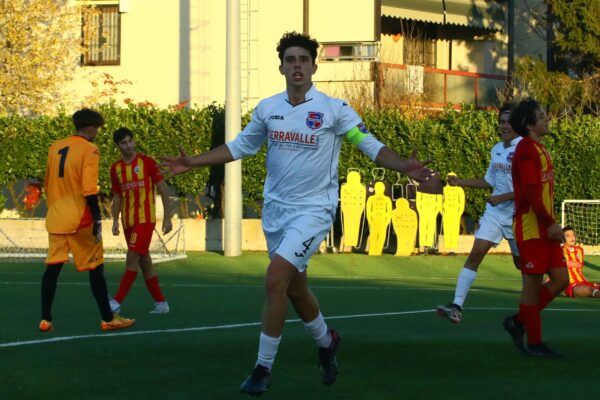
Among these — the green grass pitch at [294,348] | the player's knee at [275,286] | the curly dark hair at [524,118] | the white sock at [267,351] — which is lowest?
the green grass pitch at [294,348]

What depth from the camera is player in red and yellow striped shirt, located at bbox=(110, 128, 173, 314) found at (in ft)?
43.0

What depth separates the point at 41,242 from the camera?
25.1m

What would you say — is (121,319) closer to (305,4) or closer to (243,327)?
(243,327)

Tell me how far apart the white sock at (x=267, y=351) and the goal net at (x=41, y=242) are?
14.4 m

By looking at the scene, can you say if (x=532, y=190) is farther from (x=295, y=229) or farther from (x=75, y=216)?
(x=75, y=216)

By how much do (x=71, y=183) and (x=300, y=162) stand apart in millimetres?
3803

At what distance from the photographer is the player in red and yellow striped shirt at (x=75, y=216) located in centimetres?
1148

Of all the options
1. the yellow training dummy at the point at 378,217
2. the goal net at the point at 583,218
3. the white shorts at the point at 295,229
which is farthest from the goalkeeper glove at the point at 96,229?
the goal net at the point at 583,218

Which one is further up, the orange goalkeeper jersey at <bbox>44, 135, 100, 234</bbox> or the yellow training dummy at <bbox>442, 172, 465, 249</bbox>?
the orange goalkeeper jersey at <bbox>44, 135, 100, 234</bbox>

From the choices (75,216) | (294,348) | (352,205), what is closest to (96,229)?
(75,216)

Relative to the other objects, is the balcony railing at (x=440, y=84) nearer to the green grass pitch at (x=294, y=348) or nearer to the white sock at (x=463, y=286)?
the green grass pitch at (x=294, y=348)

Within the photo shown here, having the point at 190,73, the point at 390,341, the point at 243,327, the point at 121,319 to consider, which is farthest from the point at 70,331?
the point at 190,73

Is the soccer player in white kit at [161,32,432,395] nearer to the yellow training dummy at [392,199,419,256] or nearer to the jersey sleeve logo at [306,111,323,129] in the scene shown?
the jersey sleeve logo at [306,111,323,129]

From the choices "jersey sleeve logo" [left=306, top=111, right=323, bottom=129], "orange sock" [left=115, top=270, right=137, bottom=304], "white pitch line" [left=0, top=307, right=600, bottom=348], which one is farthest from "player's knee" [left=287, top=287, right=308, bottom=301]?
"orange sock" [left=115, top=270, right=137, bottom=304]
